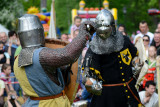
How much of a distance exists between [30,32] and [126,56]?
2.05m

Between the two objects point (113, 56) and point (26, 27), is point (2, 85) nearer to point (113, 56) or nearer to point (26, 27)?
point (113, 56)

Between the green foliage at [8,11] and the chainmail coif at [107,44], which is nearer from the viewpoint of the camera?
the chainmail coif at [107,44]

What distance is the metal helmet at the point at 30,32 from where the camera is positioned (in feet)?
10.7

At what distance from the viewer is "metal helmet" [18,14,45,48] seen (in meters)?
3.26

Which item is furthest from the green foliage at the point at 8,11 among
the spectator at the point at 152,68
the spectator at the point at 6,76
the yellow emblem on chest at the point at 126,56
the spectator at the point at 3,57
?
the yellow emblem on chest at the point at 126,56

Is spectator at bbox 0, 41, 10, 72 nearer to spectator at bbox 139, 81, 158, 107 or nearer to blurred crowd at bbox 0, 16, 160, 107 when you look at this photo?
blurred crowd at bbox 0, 16, 160, 107

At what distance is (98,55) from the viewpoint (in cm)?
483

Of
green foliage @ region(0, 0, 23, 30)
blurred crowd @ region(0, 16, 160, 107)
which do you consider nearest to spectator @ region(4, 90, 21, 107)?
blurred crowd @ region(0, 16, 160, 107)

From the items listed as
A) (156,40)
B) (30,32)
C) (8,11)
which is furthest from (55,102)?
(8,11)

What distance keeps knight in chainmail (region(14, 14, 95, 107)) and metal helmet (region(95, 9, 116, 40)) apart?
1454 millimetres

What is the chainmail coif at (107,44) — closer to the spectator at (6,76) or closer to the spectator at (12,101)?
the spectator at (12,101)

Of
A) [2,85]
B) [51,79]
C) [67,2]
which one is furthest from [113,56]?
[67,2]

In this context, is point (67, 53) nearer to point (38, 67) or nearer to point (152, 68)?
point (38, 67)

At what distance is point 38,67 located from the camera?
3184 millimetres
